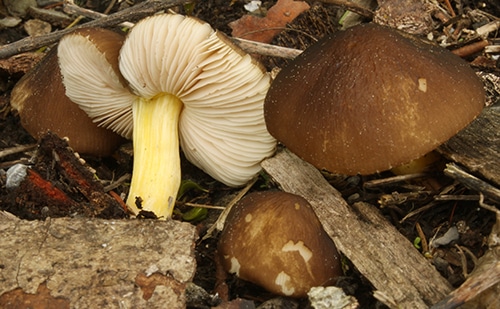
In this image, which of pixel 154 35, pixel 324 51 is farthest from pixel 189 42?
pixel 324 51

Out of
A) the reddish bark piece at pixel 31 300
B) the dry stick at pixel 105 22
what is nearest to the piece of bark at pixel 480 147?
the dry stick at pixel 105 22

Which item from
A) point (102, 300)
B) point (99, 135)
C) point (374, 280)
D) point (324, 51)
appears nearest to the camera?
point (102, 300)

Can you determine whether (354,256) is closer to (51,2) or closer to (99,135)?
(99,135)

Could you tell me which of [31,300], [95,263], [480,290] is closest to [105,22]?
[95,263]

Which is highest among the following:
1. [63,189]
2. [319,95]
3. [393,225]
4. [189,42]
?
[189,42]

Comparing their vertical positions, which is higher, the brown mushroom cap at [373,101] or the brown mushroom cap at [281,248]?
the brown mushroom cap at [373,101]

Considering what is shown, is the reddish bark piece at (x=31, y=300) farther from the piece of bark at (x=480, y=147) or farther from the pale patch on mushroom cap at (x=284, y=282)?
the piece of bark at (x=480, y=147)
